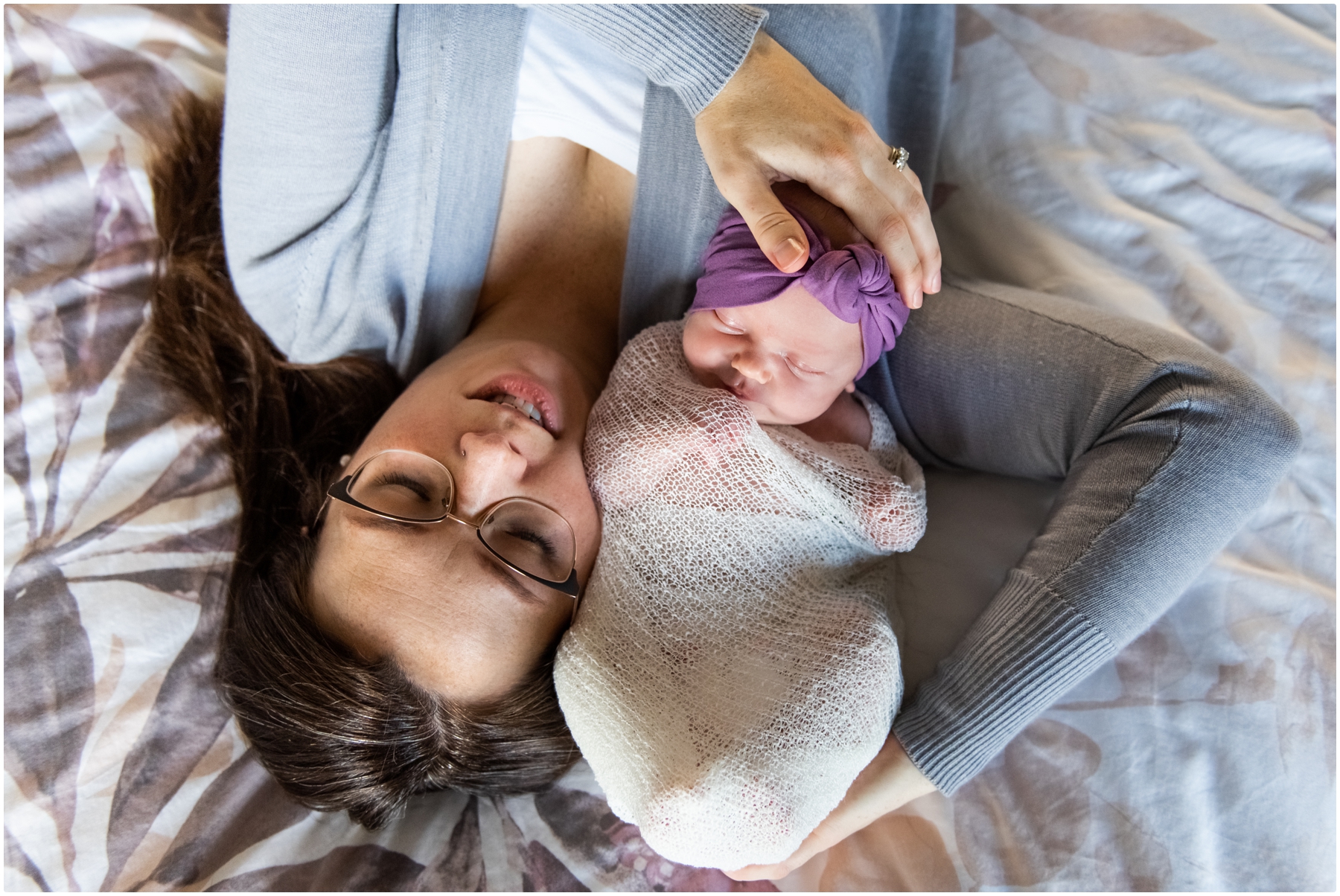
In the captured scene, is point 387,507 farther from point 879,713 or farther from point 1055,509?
point 1055,509

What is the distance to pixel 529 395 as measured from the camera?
4.04 ft

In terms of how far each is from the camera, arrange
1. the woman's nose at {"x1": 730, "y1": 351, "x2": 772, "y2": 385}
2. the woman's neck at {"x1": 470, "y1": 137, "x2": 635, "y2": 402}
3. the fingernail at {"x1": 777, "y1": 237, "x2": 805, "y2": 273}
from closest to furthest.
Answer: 1. the fingernail at {"x1": 777, "y1": 237, "x2": 805, "y2": 273}
2. the woman's nose at {"x1": 730, "y1": 351, "x2": 772, "y2": 385}
3. the woman's neck at {"x1": 470, "y1": 137, "x2": 635, "y2": 402}

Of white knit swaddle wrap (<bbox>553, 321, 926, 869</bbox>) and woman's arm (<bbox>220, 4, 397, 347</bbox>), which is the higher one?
woman's arm (<bbox>220, 4, 397, 347</bbox>)

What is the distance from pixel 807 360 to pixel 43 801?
1336 mm

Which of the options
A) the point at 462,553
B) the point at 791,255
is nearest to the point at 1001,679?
the point at 791,255

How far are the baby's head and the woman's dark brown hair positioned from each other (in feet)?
1.65

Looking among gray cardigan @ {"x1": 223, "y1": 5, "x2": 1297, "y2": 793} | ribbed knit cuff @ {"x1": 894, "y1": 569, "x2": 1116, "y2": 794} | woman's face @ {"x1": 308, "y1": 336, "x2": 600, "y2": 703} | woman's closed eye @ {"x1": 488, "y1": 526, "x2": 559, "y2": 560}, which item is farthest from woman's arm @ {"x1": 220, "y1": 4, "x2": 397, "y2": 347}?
ribbed knit cuff @ {"x1": 894, "y1": 569, "x2": 1116, "y2": 794}

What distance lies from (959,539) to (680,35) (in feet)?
2.93

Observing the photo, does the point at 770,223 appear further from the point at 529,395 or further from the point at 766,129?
the point at 529,395

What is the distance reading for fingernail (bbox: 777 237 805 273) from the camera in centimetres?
102

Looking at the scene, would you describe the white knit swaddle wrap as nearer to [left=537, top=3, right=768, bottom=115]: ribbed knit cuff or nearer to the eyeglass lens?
the eyeglass lens

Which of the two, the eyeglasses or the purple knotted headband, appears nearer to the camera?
the purple knotted headband

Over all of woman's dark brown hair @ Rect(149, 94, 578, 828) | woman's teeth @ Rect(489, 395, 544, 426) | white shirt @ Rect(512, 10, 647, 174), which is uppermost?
white shirt @ Rect(512, 10, 647, 174)

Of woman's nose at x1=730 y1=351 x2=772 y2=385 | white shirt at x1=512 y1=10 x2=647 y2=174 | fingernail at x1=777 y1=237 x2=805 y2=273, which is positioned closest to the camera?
fingernail at x1=777 y1=237 x2=805 y2=273
